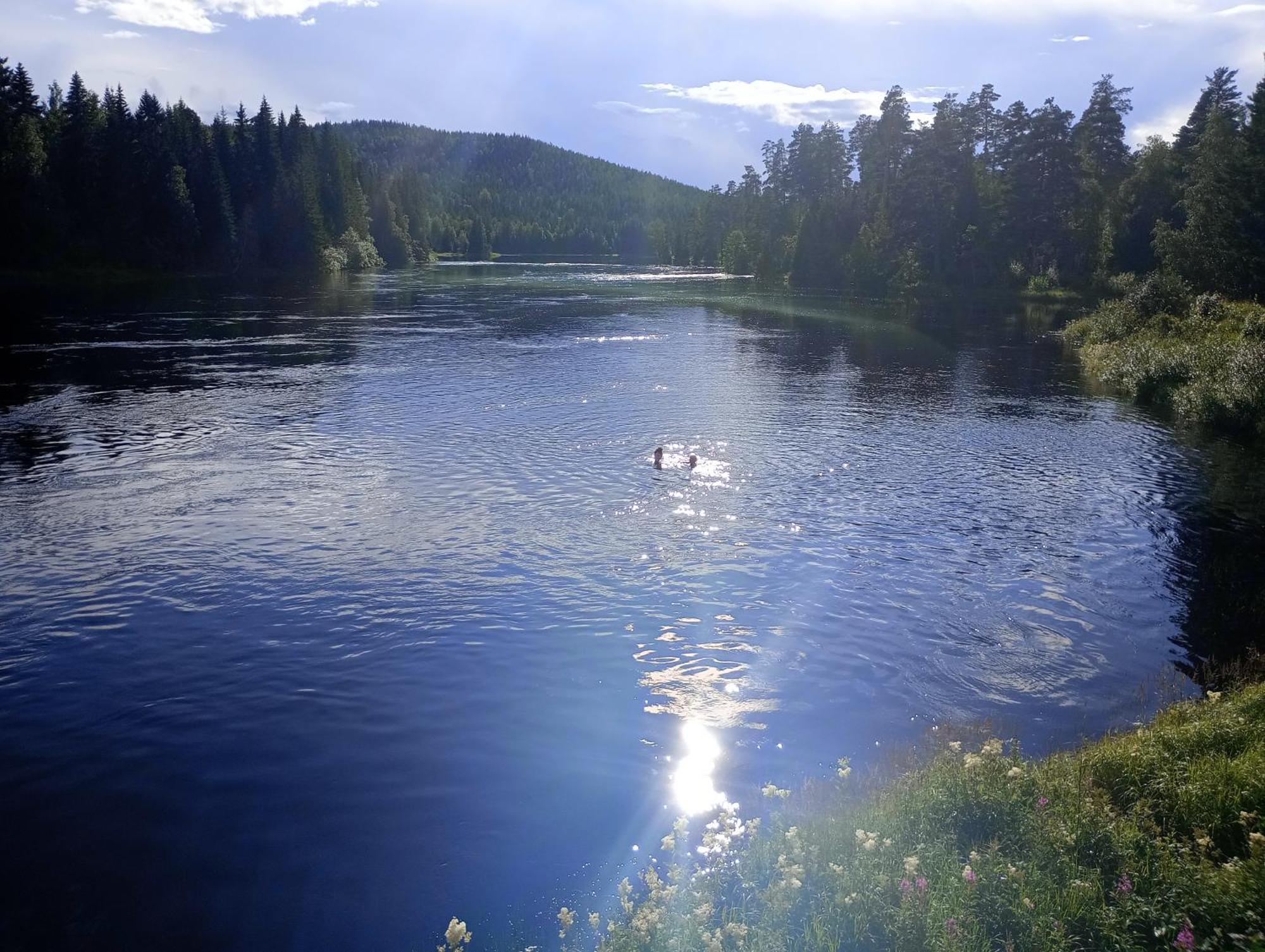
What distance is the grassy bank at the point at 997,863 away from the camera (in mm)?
8039

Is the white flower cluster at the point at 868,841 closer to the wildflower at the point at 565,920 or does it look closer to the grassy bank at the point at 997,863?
the grassy bank at the point at 997,863

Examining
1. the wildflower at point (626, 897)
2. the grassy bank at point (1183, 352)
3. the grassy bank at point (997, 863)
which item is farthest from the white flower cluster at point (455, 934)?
the grassy bank at point (1183, 352)

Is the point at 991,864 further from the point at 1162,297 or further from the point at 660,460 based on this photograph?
the point at 1162,297

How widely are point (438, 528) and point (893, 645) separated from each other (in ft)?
41.5

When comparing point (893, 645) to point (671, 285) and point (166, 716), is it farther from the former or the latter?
point (671, 285)

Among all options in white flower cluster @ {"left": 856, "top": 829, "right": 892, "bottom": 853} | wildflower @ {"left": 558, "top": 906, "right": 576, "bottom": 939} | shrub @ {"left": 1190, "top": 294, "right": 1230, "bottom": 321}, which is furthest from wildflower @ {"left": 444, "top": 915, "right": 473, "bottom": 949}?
A: shrub @ {"left": 1190, "top": 294, "right": 1230, "bottom": 321}

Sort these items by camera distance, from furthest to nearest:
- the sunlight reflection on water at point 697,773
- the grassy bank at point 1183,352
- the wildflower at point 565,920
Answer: the grassy bank at point 1183,352 < the sunlight reflection on water at point 697,773 < the wildflower at point 565,920

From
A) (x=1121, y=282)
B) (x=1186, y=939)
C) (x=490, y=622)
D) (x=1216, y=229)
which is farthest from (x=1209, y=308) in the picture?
(x=1186, y=939)

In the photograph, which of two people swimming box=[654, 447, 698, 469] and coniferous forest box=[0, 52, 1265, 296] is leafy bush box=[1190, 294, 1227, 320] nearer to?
coniferous forest box=[0, 52, 1265, 296]

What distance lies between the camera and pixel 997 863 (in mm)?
9023

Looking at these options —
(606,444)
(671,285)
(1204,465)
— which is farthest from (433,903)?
(671,285)

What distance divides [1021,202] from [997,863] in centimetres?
11393

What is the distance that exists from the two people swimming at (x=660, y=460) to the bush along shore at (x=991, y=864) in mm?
19488

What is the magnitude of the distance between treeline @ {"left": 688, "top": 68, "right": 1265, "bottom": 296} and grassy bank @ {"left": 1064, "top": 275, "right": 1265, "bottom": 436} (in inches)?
196
